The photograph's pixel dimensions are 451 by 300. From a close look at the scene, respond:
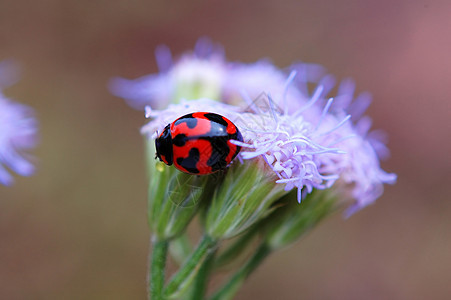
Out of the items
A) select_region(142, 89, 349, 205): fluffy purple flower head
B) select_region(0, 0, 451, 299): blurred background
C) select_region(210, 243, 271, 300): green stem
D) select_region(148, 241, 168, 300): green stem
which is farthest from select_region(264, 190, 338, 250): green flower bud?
select_region(0, 0, 451, 299): blurred background

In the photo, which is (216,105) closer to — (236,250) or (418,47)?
(236,250)

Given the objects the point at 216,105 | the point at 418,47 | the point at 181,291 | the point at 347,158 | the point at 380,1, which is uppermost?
the point at 380,1

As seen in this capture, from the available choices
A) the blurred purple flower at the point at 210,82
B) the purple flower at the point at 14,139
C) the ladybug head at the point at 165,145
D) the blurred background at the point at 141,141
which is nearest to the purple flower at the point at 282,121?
the blurred purple flower at the point at 210,82

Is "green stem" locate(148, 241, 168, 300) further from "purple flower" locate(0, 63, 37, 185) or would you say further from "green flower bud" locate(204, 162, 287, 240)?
"purple flower" locate(0, 63, 37, 185)

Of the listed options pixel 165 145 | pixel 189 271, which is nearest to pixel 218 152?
pixel 165 145

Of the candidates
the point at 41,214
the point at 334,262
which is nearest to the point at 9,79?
the point at 41,214

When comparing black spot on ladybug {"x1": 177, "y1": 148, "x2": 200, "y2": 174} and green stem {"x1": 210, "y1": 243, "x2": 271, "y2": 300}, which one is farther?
green stem {"x1": 210, "y1": 243, "x2": 271, "y2": 300}
